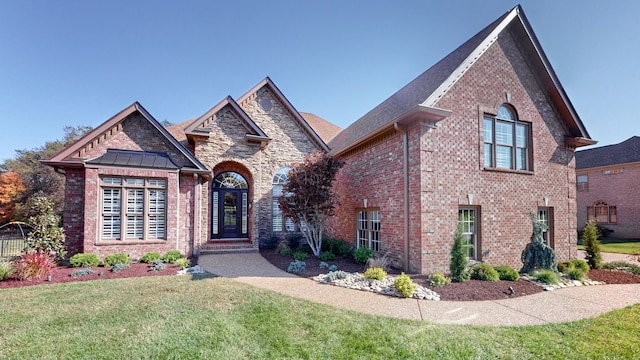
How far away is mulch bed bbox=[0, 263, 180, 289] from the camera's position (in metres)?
7.46

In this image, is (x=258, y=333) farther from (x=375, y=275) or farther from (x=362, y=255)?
(x=362, y=255)

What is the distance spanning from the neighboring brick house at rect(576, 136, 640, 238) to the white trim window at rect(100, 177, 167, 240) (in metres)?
27.6

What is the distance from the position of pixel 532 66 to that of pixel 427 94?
489cm

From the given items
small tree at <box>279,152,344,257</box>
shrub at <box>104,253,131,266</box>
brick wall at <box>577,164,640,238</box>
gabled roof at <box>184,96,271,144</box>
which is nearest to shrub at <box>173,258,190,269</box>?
shrub at <box>104,253,131,266</box>

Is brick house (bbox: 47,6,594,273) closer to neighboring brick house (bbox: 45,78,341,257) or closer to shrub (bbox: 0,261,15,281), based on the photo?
neighboring brick house (bbox: 45,78,341,257)

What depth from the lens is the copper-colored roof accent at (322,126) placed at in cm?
2327

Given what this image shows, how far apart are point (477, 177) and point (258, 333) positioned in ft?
25.8

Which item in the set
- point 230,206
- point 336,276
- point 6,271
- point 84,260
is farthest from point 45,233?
point 336,276

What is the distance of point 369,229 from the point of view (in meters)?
11.0

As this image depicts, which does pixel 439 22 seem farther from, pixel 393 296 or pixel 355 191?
pixel 393 296

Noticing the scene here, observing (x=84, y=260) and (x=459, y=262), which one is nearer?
(x=459, y=262)

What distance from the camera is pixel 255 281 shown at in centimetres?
764

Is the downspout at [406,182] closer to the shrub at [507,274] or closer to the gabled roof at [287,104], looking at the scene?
the shrub at [507,274]

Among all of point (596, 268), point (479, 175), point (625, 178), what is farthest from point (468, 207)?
point (625, 178)
